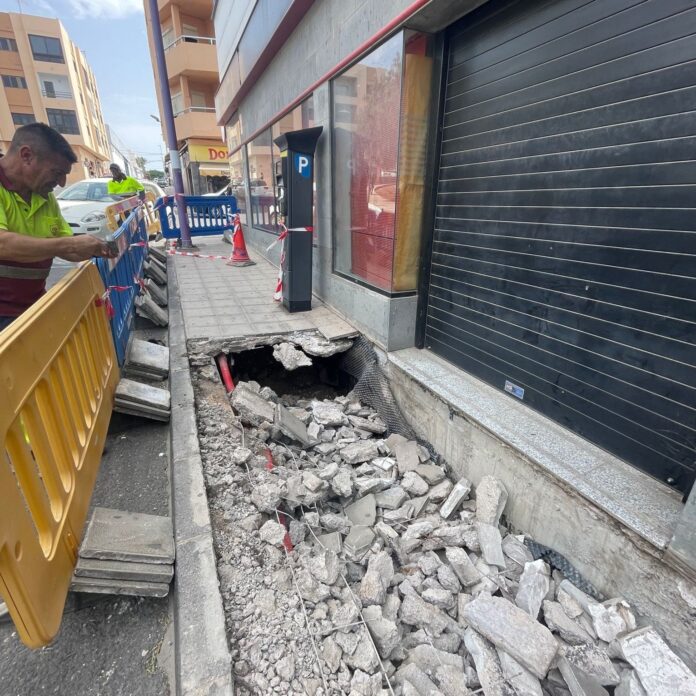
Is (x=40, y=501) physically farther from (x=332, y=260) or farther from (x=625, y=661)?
(x=332, y=260)

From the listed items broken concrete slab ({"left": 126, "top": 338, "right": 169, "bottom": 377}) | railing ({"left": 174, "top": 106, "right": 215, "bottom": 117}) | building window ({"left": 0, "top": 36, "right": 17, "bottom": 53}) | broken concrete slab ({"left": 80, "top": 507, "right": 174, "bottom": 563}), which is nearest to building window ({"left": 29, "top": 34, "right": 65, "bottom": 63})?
building window ({"left": 0, "top": 36, "right": 17, "bottom": 53})

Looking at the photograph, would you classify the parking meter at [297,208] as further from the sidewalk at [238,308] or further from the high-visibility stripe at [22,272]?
the high-visibility stripe at [22,272]

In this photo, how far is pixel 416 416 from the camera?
3.96m

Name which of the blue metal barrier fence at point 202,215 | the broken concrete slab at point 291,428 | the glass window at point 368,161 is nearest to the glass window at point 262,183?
the blue metal barrier fence at point 202,215

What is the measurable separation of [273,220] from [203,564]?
27.5ft

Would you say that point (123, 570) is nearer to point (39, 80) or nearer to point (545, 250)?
point (545, 250)

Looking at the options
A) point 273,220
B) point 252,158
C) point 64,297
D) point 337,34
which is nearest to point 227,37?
point 252,158

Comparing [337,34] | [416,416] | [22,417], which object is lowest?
[416,416]

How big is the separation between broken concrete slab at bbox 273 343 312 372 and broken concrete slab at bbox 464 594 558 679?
3.09 meters

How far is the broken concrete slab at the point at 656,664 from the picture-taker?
1.87 m

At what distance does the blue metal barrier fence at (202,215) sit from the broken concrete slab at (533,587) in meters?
12.2

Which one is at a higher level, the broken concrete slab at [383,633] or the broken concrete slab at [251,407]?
the broken concrete slab at [251,407]

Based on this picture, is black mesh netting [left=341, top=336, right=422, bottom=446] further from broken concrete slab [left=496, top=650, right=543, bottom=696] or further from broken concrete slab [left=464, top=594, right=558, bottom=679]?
broken concrete slab [left=496, top=650, right=543, bottom=696]

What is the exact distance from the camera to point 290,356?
4.85m
